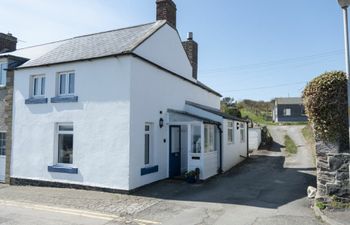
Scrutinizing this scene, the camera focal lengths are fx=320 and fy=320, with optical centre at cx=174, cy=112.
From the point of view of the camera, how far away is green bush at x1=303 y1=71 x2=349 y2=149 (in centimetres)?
952

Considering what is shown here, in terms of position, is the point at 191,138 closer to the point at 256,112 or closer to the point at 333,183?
the point at 333,183

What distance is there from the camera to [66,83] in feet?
47.5

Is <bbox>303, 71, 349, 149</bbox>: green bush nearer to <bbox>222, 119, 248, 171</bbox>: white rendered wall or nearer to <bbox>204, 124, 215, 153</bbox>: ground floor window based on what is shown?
<bbox>204, 124, 215, 153</bbox>: ground floor window

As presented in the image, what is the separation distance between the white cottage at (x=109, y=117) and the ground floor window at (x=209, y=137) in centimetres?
5

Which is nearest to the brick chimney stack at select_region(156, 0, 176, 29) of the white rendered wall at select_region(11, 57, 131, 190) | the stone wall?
the white rendered wall at select_region(11, 57, 131, 190)

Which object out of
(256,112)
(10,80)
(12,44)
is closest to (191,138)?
(10,80)

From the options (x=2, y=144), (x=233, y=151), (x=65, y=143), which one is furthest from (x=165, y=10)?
(x=2, y=144)

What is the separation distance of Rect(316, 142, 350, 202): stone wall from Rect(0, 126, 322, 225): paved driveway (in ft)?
2.69

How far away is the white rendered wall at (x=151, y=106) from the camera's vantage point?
12.7 meters

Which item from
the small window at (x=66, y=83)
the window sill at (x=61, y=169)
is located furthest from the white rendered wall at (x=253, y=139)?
the window sill at (x=61, y=169)

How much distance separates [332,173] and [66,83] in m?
11.2

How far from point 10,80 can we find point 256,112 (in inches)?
2227

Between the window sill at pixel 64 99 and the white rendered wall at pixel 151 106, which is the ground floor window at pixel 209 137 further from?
the window sill at pixel 64 99

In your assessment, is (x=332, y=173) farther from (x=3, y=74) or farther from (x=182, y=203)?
(x=3, y=74)
